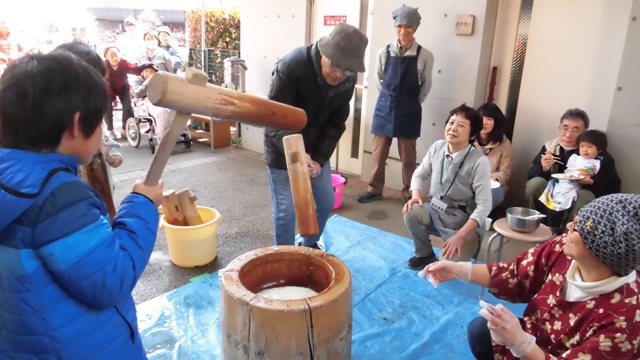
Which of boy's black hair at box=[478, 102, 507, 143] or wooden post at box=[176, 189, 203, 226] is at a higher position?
boy's black hair at box=[478, 102, 507, 143]

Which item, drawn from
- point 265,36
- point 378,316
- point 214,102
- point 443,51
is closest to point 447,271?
point 378,316

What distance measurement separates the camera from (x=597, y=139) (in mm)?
3107

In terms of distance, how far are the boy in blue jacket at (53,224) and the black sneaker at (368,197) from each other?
3.37 metres

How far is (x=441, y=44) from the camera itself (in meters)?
4.09

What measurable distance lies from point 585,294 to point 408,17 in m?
3.15

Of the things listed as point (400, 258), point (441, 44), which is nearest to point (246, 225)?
point (400, 258)

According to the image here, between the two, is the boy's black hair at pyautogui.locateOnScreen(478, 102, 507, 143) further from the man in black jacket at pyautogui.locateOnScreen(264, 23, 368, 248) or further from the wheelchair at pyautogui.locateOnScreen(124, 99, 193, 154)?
the wheelchair at pyautogui.locateOnScreen(124, 99, 193, 154)

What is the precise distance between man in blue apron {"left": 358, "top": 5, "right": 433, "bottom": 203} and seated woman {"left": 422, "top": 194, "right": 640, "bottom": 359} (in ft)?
9.01


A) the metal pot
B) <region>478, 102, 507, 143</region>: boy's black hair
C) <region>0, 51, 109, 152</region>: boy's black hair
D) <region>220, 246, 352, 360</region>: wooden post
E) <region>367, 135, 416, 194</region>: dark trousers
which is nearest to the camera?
<region>0, 51, 109, 152</region>: boy's black hair

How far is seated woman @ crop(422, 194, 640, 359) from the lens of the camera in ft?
3.77

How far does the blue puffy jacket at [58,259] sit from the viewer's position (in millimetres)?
956

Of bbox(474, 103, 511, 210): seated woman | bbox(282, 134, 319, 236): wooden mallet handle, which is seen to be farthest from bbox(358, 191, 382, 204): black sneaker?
bbox(282, 134, 319, 236): wooden mallet handle

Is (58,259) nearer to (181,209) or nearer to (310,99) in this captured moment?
(310,99)

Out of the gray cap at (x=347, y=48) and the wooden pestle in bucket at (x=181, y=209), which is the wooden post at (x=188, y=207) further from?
the gray cap at (x=347, y=48)
